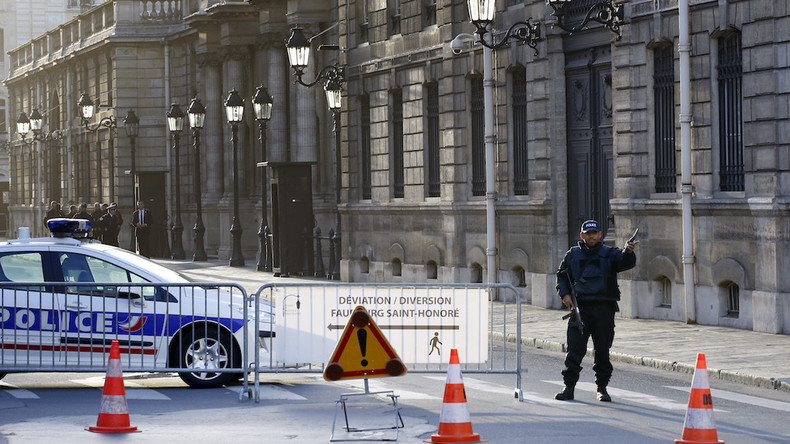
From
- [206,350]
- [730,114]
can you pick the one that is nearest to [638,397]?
[206,350]

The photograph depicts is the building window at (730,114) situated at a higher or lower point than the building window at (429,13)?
lower

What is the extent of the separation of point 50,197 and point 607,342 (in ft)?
211

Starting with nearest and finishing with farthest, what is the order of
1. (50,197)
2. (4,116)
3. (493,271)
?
(493,271), (50,197), (4,116)

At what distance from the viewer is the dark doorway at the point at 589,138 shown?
2367cm

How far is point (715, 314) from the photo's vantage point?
68.0 feet

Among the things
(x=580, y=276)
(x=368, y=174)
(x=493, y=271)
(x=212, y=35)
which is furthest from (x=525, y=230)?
(x=212, y=35)

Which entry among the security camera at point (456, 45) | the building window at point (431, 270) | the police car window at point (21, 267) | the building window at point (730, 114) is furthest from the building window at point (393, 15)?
the police car window at point (21, 267)

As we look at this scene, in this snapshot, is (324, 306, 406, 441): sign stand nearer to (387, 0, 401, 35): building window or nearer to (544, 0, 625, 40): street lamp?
(544, 0, 625, 40): street lamp

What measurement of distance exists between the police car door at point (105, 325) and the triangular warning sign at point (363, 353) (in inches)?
118

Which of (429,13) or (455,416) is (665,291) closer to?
(429,13)

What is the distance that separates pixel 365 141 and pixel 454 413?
874 inches

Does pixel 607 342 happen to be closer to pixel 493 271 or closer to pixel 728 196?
pixel 728 196

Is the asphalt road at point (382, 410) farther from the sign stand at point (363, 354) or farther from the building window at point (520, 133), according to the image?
the building window at point (520, 133)

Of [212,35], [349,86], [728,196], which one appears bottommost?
[728,196]
